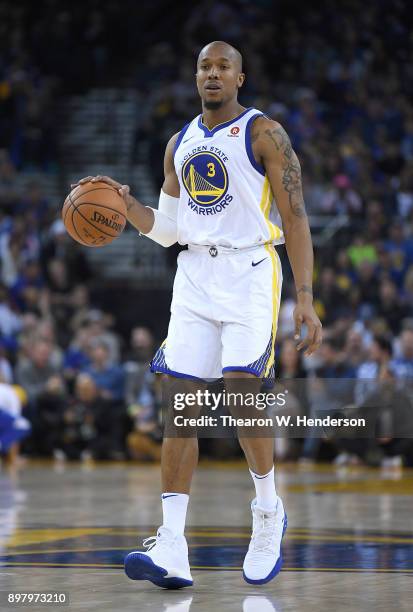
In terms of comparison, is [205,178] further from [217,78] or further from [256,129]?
[217,78]

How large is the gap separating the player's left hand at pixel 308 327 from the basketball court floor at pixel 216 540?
1.07 m

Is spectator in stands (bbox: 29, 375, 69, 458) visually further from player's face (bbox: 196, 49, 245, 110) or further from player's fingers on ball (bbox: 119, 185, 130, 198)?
player's face (bbox: 196, 49, 245, 110)

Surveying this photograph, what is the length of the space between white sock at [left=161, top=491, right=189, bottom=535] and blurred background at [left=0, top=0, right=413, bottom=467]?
821 centimetres

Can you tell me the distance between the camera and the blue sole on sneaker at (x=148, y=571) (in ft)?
19.4

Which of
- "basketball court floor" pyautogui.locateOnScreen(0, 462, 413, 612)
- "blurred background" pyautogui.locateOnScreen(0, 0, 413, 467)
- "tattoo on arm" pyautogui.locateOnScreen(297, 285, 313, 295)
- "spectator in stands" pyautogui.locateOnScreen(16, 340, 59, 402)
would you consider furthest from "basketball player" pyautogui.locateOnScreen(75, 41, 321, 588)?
"spectator in stands" pyautogui.locateOnScreen(16, 340, 59, 402)

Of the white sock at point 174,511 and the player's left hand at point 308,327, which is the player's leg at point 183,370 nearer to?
the white sock at point 174,511

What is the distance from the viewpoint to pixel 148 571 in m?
5.91

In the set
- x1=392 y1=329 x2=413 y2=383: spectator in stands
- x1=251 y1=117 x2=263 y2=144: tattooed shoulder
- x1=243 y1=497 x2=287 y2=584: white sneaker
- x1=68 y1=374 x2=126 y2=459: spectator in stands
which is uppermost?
x1=251 y1=117 x2=263 y2=144: tattooed shoulder

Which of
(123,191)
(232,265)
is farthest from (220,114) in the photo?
(232,265)

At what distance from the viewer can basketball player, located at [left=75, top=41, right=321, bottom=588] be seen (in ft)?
20.2

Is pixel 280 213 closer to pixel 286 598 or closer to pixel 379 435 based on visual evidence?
pixel 286 598

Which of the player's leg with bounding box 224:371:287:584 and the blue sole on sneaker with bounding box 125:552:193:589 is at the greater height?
the player's leg with bounding box 224:371:287:584

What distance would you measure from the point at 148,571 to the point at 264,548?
56 centimetres

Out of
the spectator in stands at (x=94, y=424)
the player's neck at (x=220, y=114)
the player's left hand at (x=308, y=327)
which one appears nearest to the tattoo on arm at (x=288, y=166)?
the player's neck at (x=220, y=114)
